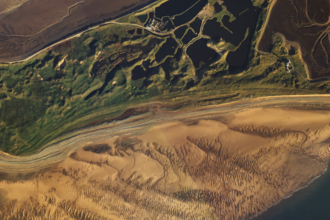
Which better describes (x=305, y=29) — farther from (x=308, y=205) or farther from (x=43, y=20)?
(x=43, y=20)

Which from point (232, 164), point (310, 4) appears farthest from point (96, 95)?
point (310, 4)

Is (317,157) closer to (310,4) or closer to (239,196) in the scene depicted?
(239,196)

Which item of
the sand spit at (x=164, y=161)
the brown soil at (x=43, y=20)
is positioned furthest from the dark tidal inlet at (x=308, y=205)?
the brown soil at (x=43, y=20)

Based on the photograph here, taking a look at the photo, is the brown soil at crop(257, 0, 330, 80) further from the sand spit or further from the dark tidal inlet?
the dark tidal inlet

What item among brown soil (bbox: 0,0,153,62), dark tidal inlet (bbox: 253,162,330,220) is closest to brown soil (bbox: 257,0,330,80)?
dark tidal inlet (bbox: 253,162,330,220)

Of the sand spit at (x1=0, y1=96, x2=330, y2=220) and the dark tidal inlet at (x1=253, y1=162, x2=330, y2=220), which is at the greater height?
the sand spit at (x1=0, y1=96, x2=330, y2=220)
